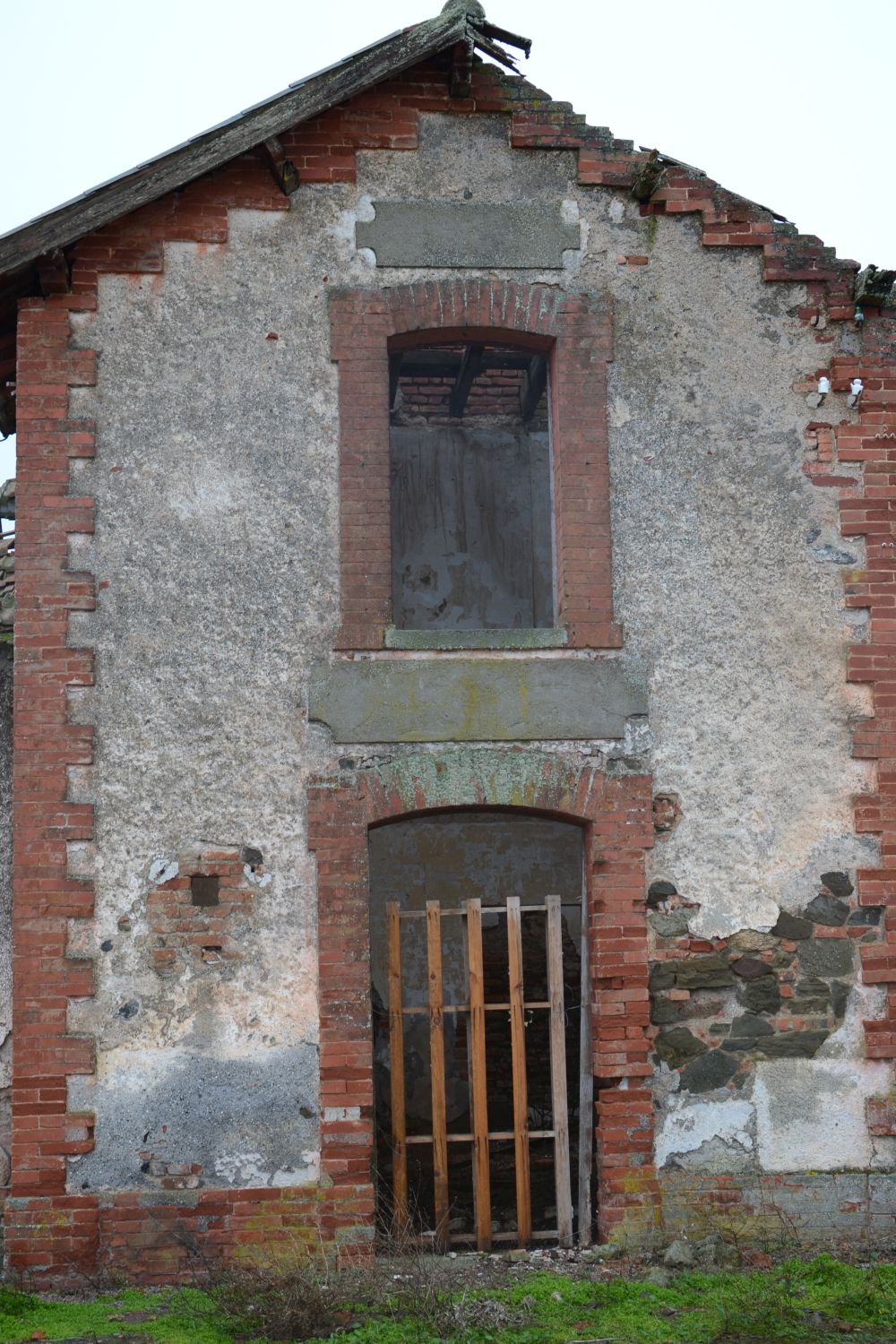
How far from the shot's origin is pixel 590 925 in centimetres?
825

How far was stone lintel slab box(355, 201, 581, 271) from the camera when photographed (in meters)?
8.63

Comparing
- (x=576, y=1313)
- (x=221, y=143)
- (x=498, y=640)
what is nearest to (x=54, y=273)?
(x=221, y=143)

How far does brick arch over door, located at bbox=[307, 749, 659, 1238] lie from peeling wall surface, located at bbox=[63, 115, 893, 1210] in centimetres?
12

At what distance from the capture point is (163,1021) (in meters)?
7.82

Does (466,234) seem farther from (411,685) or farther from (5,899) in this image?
(5,899)

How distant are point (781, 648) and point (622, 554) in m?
1.07

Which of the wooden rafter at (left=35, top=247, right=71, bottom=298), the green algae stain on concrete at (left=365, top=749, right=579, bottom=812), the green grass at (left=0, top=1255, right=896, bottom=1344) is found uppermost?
the wooden rafter at (left=35, top=247, right=71, bottom=298)

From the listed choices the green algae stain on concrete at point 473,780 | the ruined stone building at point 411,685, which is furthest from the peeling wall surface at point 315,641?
the green algae stain on concrete at point 473,780

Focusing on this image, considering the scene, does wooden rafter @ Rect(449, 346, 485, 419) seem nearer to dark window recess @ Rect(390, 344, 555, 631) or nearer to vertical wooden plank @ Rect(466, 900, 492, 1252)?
dark window recess @ Rect(390, 344, 555, 631)

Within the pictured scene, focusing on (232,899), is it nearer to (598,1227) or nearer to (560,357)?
(598,1227)

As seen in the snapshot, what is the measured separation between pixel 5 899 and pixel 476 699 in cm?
298

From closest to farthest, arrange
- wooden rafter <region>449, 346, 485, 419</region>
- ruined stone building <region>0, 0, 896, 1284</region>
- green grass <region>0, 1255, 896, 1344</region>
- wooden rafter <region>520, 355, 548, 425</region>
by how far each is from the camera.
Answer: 1. green grass <region>0, 1255, 896, 1344</region>
2. ruined stone building <region>0, 0, 896, 1284</region>
3. wooden rafter <region>449, 346, 485, 419</region>
4. wooden rafter <region>520, 355, 548, 425</region>

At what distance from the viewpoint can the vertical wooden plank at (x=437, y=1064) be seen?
8250 mm

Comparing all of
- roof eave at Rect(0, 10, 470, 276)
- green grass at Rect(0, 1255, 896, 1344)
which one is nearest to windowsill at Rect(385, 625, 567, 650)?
roof eave at Rect(0, 10, 470, 276)
